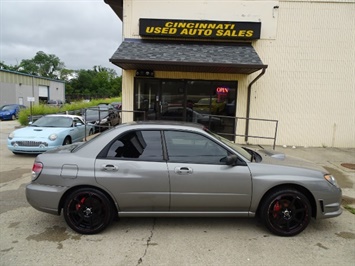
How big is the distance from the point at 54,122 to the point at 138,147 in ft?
23.6

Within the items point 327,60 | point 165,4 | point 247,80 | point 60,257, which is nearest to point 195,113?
point 247,80

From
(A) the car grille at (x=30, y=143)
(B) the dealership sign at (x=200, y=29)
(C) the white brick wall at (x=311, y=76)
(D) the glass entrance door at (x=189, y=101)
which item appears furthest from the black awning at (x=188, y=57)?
(A) the car grille at (x=30, y=143)

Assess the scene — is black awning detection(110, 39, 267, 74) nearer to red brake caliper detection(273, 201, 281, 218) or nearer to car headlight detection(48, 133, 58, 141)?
car headlight detection(48, 133, 58, 141)

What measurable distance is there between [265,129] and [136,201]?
8584 millimetres

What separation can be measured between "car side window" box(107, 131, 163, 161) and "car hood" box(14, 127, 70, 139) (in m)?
5.62

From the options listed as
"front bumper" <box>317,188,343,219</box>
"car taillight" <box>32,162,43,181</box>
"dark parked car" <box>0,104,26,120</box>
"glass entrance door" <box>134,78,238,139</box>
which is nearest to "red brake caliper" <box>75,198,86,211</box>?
"car taillight" <box>32,162,43,181</box>

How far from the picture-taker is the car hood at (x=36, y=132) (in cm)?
848

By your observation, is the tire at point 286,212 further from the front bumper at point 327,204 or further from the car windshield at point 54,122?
the car windshield at point 54,122

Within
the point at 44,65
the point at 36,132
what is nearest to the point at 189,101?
the point at 36,132

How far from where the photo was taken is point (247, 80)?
1095 centimetres

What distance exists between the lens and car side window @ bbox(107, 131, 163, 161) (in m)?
3.79

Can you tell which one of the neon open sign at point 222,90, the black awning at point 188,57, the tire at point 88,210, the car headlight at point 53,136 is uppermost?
the black awning at point 188,57

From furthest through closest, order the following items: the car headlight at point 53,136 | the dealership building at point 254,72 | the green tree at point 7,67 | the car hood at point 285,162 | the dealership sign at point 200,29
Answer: the green tree at point 7,67
the dealership building at point 254,72
the dealership sign at point 200,29
the car headlight at point 53,136
the car hood at point 285,162

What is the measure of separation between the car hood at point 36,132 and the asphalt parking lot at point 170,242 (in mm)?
4267
